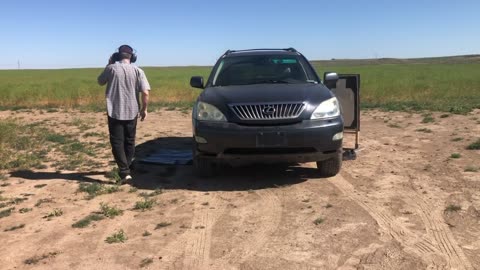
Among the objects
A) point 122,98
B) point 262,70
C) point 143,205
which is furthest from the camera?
point 262,70

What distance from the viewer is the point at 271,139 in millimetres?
5277

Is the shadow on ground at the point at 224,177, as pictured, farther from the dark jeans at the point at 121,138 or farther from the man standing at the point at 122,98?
the man standing at the point at 122,98

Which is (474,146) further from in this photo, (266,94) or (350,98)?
(266,94)

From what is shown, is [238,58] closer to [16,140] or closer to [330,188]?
[330,188]

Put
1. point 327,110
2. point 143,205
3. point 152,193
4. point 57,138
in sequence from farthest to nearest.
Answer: point 57,138
point 327,110
point 152,193
point 143,205

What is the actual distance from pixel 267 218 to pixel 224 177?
70.3 inches

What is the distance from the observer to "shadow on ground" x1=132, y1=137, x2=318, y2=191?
576 centimetres

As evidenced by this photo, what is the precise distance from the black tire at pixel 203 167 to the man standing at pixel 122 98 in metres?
0.88

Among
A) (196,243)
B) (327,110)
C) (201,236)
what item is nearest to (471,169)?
(327,110)

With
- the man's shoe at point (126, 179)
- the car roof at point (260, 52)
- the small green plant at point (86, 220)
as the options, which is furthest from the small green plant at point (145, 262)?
the car roof at point (260, 52)

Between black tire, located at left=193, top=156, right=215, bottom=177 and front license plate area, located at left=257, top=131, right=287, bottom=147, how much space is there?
0.83 m

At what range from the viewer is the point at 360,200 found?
500 centimetres

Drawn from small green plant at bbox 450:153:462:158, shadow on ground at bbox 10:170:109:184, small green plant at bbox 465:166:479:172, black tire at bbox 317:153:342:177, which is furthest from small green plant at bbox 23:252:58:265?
small green plant at bbox 450:153:462:158

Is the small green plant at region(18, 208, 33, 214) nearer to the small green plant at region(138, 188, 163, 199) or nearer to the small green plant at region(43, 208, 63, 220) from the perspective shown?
the small green plant at region(43, 208, 63, 220)
